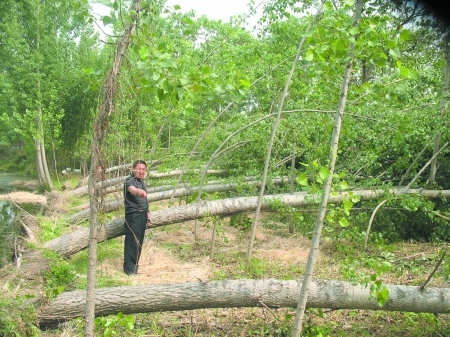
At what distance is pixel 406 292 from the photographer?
172 inches

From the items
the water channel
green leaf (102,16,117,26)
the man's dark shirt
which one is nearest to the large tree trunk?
green leaf (102,16,117,26)

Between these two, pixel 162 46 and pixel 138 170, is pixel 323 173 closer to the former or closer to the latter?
pixel 162 46

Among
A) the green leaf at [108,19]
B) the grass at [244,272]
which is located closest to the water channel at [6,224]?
the grass at [244,272]

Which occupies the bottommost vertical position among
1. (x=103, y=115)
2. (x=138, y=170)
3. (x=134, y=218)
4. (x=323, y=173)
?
(x=134, y=218)

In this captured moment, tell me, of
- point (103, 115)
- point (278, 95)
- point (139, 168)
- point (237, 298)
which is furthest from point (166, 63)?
point (278, 95)

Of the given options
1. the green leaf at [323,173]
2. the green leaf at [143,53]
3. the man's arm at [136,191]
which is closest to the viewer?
the green leaf at [143,53]

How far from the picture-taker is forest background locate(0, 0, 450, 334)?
3172 millimetres

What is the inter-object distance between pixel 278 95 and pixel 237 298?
5637 mm

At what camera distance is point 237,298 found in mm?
4469

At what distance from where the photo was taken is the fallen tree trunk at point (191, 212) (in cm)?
686

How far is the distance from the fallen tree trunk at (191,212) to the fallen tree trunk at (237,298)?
2.40 metres

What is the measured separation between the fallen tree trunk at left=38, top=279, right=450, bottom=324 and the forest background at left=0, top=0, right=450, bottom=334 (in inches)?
15.6

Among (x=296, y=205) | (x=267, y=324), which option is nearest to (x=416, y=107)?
(x=296, y=205)

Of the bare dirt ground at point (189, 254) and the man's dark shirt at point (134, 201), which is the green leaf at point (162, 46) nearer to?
the bare dirt ground at point (189, 254)
